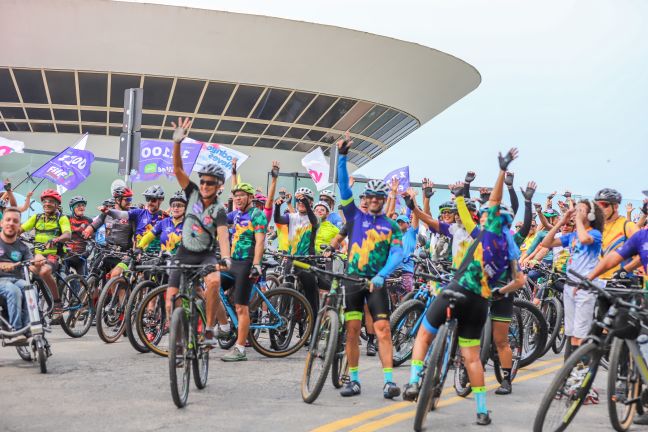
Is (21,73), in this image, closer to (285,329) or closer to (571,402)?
(285,329)

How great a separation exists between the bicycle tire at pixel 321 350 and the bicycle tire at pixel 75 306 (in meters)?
5.28

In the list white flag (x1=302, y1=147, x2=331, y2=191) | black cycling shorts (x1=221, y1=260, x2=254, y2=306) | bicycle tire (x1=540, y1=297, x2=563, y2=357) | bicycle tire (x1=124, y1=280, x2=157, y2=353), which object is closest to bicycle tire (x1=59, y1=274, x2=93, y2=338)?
bicycle tire (x1=124, y1=280, x2=157, y2=353)

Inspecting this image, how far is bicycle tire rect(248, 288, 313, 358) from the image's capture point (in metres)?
10.5

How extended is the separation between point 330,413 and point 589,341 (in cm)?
231

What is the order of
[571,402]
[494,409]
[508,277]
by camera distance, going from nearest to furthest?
[571,402]
[494,409]
[508,277]

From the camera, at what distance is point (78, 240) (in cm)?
1308

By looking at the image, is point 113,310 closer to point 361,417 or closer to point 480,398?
point 361,417

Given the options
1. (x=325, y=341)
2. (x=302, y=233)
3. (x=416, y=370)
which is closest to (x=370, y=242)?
(x=325, y=341)

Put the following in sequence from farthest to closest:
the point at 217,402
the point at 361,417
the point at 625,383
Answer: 1. the point at 217,402
2. the point at 361,417
3. the point at 625,383

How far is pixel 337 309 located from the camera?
7.78 meters

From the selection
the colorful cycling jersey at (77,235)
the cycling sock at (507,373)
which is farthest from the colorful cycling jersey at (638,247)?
the colorful cycling jersey at (77,235)

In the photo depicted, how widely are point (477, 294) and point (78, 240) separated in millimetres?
8167

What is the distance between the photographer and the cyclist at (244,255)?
1000 cm

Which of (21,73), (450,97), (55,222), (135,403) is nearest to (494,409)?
(135,403)
